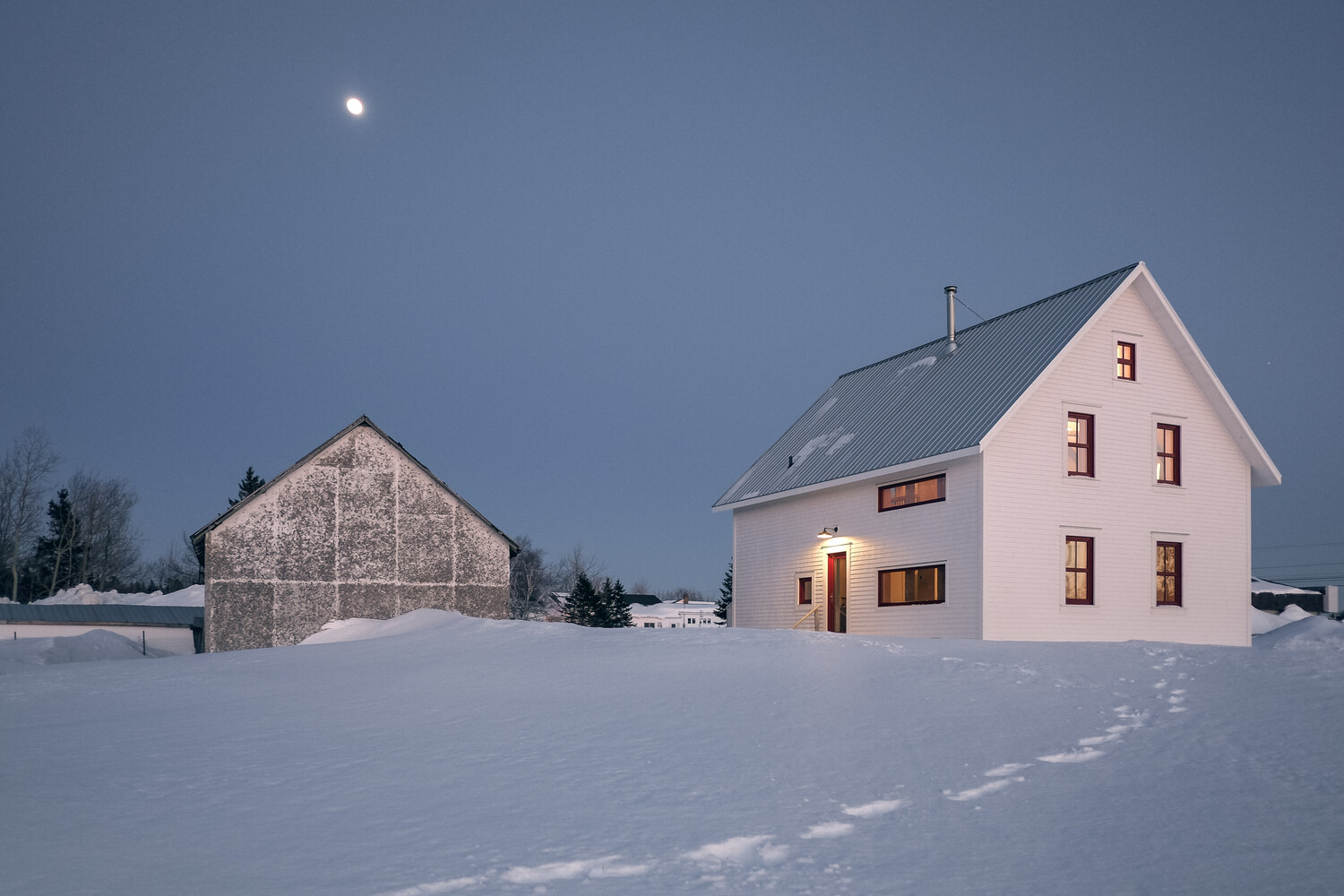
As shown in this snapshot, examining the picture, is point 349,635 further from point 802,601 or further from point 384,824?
point 384,824

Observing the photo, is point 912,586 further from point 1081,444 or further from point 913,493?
point 1081,444

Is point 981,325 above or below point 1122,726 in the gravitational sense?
above

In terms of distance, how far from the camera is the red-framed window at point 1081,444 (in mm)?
22938

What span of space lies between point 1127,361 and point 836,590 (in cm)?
859

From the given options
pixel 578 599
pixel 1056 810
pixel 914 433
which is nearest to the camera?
pixel 1056 810

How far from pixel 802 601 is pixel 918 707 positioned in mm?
15946

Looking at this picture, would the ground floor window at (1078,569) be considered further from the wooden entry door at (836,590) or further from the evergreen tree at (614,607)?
the evergreen tree at (614,607)

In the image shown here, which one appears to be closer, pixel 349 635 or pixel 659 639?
pixel 659 639

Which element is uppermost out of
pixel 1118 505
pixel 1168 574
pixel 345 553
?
pixel 1118 505

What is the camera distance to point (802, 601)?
27.5 m

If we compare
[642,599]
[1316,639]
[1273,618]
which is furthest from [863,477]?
[642,599]

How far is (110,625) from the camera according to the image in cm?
4144

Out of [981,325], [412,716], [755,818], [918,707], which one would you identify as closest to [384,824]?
[755,818]

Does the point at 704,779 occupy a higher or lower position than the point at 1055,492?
lower
